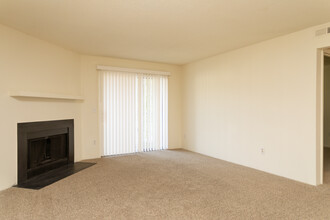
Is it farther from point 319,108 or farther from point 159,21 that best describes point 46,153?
point 319,108

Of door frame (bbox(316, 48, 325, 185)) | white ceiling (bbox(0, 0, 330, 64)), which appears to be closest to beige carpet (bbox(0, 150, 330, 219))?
door frame (bbox(316, 48, 325, 185))

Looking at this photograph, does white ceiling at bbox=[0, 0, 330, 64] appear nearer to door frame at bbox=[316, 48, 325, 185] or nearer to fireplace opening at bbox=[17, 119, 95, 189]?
door frame at bbox=[316, 48, 325, 185]

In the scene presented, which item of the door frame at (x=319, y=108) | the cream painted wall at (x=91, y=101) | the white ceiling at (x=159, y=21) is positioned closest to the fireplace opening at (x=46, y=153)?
the cream painted wall at (x=91, y=101)

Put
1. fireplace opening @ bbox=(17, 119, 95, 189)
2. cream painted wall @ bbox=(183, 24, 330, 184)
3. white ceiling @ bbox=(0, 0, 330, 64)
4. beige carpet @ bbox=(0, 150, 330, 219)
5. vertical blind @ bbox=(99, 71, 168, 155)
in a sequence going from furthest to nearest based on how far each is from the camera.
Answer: vertical blind @ bbox=(99, 71, 168, 155) < fireplace opening @ bbox=(17, 119, 95, 189) < cream painted wall @ bbox=(183, 24, 330, 184) < white ceiling @ bbox=(0, 0, 330, 64) < beige carpet @ bbox=(0, 150, 330, 219)

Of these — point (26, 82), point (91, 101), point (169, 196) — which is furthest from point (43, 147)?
point (169, 196)

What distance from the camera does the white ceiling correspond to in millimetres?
2570

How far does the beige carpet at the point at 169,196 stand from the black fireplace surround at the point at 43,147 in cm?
53

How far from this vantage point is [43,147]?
4070 millimetres

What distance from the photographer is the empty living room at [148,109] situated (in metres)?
2.66

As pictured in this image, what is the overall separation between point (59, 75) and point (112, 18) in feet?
6.70

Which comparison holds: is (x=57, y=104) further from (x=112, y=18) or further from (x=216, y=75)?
(x=216, y=75)

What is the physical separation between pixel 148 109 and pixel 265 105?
298 centimetres

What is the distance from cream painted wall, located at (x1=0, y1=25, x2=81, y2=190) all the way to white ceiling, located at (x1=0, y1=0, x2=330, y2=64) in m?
0.23

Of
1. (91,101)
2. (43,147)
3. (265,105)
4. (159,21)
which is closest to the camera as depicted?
(159,21)
